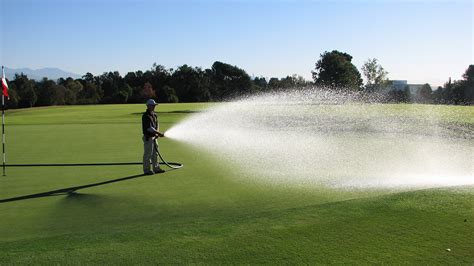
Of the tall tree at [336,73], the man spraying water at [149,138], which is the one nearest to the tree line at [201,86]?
the tall tree at [336,73]

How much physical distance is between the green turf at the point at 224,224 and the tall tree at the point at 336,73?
7570cm

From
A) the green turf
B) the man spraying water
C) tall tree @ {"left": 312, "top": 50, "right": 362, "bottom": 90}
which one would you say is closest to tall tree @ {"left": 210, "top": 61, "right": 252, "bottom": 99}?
tall tree @ {"left": 312, "top": 50, "right": 362, "bottom": 90}

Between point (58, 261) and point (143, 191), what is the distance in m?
4.63

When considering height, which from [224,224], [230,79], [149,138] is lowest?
[224,224]

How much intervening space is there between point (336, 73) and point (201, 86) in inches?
969

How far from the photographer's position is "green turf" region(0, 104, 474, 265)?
5.75 m

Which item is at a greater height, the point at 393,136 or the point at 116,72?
the point at 116,72

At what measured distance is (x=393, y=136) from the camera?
22500 millimetres

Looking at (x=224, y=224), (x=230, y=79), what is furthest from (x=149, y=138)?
(x=230, y=79)

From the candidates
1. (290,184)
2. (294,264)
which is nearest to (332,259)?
(294,264)

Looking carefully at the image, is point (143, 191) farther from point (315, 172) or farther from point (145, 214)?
point (315, 172)

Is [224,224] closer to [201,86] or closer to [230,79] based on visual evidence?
→ [201,86]

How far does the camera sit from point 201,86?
8444cm

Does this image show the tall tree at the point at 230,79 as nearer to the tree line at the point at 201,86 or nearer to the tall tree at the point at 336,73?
the tree line at the point at 201,86
